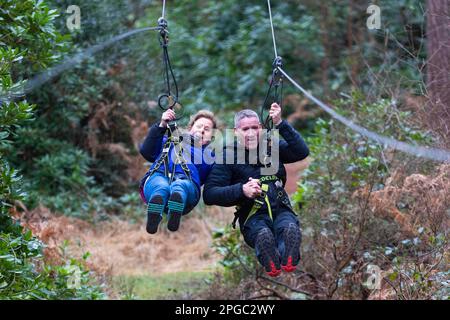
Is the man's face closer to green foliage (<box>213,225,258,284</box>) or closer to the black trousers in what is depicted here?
the black trousers

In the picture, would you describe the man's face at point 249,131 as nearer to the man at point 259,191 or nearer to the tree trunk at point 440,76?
the man at point 259,191

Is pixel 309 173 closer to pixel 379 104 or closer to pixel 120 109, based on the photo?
pixel 379 104

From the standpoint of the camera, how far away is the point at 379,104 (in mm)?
9039

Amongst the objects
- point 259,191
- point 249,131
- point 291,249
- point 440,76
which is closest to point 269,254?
point 291,249

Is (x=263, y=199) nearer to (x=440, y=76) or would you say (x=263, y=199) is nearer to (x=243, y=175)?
(x=243, y=175)

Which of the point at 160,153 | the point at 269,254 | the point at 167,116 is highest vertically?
the point at 167,116

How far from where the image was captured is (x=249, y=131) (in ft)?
20.7

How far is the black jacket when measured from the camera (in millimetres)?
6219

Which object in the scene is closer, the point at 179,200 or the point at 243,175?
the point at 179,200

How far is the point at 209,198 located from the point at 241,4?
11607 mm

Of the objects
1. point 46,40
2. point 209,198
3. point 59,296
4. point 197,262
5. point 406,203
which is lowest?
point 197,262

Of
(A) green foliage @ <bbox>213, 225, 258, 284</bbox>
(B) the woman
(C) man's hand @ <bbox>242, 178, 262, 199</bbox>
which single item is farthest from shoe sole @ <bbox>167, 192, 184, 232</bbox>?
(A) green foliage @ <bbox>213, 225, 258, 284</bbox>

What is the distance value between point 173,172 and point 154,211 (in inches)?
19.1
